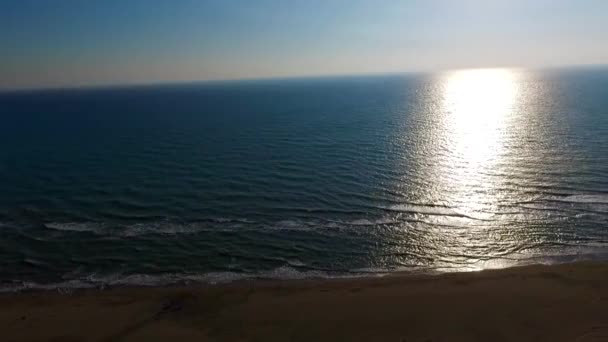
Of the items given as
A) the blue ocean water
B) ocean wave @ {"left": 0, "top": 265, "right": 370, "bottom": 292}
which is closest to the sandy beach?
ocean wave @ {"left": 0, "top": 265, "right": 370, "bottom": 292}

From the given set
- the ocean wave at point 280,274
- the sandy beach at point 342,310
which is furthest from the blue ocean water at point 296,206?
the sandy beach at point 342,310

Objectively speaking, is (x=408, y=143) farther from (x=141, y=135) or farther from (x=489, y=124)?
(x=141, y=135)

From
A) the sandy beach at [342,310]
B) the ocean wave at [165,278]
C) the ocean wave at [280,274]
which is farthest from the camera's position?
the ocean wave at [280,274]

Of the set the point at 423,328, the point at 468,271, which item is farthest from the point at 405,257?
the point at 423,328

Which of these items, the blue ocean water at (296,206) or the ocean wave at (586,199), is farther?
the ocean wave at (586,199)

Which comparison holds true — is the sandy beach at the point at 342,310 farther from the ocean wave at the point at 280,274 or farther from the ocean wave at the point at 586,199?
the ocean wave at the point at 586,199

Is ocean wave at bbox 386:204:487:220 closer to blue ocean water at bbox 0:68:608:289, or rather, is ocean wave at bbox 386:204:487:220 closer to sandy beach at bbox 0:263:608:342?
blue ocean water at bbox 0:68:608:289

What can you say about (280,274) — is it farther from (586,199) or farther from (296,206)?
(586,199)

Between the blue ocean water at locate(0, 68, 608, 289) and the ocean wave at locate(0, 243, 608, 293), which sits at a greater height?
the blue ocean water at locate(0, 68, 608, 289)
